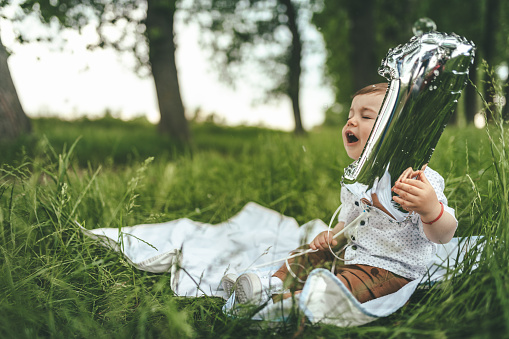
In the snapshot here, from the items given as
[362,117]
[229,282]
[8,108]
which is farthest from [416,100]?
[8,108]

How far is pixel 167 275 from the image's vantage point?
1712 millimetres

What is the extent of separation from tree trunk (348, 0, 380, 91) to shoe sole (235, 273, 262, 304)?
21.8 feet

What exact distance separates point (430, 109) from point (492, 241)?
23.1 inches

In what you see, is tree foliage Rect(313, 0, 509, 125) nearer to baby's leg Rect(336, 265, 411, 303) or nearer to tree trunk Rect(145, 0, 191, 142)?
tree trunk Rect(145, 0, 191, 142)

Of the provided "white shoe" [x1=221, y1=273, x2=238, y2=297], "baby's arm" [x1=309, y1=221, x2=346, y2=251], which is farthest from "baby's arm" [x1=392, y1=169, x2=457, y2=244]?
"white shoe" [x1=221, y1=273, x2=238, y2=297]

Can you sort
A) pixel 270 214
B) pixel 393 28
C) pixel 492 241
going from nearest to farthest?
pixel 492 241, pixel 270 214, pixel 393 28

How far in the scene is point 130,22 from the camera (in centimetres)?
457

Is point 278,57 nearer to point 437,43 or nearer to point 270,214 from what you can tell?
point 270,214

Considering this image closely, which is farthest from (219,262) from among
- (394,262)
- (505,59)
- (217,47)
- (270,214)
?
(505,59)

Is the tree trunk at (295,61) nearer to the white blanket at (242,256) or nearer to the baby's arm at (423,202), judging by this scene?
the white blanket at (242,256)

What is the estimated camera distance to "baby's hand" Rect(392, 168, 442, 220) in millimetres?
1363

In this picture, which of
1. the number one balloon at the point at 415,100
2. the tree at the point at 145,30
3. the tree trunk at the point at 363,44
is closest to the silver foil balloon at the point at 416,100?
the number one balloon at the point at 415,100

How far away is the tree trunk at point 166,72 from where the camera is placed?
5676 mm

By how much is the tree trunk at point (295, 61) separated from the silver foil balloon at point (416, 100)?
7780mm
